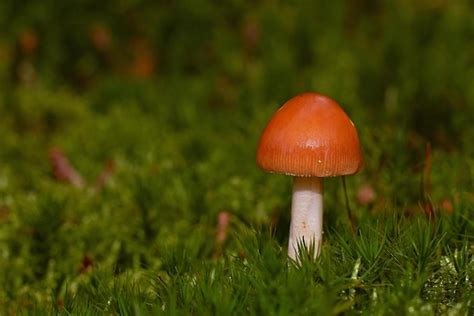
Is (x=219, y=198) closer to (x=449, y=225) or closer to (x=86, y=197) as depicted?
(x=86, y=197)

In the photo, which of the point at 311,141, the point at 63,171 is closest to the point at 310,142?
the point at 311,141

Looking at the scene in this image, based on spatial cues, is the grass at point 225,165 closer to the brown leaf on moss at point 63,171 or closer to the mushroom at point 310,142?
the brown leaf on moss at point 63,171

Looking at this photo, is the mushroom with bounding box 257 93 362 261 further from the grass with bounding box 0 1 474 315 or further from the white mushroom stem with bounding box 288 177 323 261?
the grass with bounding box 0 1 474 315

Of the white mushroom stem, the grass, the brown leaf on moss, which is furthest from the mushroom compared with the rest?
the brown leaf on moss

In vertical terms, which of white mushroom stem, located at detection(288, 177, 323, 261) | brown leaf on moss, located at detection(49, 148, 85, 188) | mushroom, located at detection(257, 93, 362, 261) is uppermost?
mushroom, located at detection(257, 93, 362, 261)

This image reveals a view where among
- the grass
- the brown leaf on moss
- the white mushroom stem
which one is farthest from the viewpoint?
the brown leaf on moss

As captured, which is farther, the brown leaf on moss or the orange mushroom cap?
the brown leaf on moss
